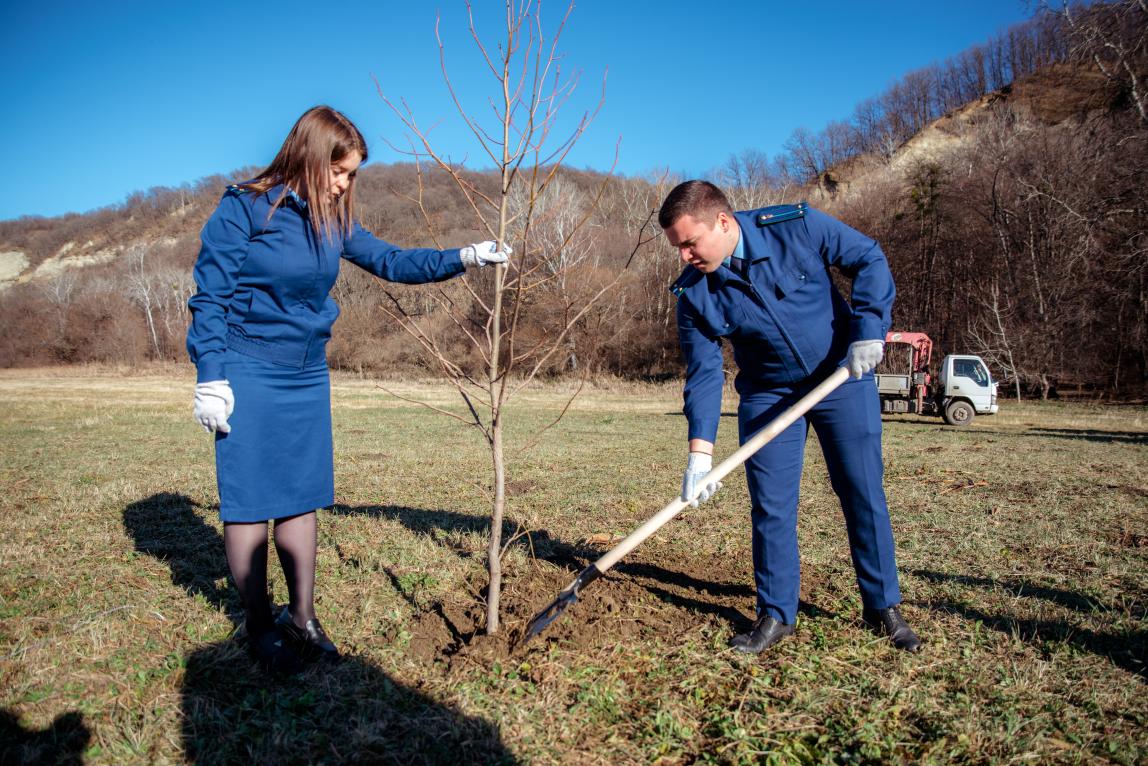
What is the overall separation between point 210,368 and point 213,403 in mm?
131

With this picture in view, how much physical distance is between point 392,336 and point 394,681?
115 feet

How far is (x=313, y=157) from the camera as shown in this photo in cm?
256

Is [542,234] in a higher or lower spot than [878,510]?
higher

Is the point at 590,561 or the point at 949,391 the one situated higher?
the point at 949,391

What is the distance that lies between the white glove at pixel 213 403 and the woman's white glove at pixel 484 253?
1.07 m

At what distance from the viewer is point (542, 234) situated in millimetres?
3207

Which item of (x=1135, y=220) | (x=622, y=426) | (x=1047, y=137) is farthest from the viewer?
(x=1047, y=137)

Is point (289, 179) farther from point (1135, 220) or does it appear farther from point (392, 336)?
point (392, 336)

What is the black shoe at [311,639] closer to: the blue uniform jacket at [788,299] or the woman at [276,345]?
the woman at [276,345]

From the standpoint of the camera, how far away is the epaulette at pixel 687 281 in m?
3.05

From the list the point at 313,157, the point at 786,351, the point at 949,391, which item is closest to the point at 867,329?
the point at 786,351

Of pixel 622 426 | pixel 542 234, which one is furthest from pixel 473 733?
pixel 622 426

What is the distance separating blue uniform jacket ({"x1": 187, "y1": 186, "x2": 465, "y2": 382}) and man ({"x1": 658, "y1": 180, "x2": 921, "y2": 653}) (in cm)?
114

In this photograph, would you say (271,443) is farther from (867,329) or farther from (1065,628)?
(1065,628)
